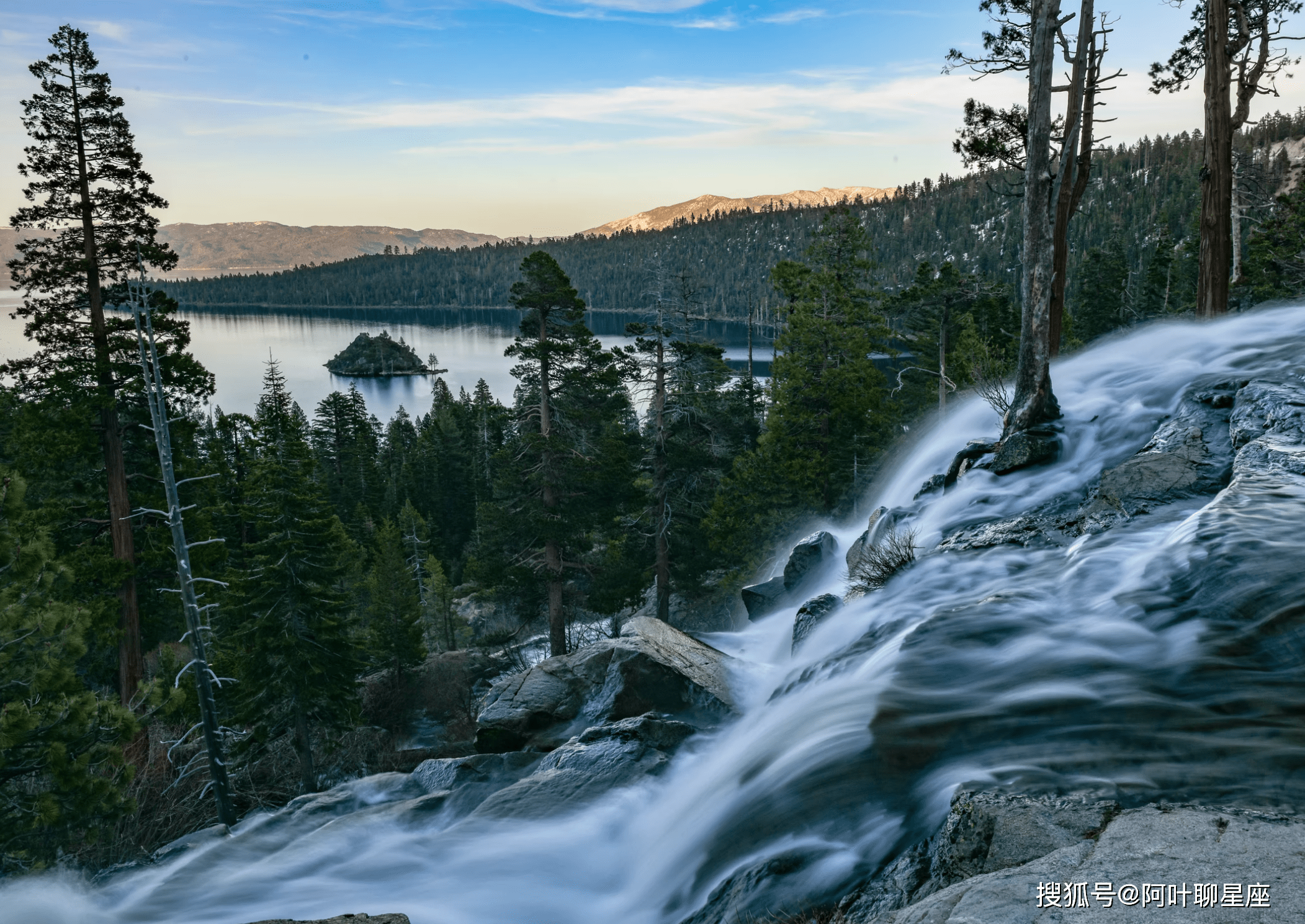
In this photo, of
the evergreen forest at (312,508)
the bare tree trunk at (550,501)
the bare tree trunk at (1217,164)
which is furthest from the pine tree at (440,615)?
the bare tree trunk at (1217,164)

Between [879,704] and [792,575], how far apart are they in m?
8.44

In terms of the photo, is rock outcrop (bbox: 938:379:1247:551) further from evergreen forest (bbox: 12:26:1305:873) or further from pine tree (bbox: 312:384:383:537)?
pine tree (bbox: 312:384:383:537)

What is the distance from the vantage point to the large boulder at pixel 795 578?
14.6 metres

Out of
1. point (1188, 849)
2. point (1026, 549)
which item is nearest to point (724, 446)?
point (1026, 549)

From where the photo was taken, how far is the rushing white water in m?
4.91

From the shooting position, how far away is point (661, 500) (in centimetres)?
2561

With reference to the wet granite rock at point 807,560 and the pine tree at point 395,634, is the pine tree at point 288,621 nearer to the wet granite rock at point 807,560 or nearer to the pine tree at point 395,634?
the pine tree at point 395,634

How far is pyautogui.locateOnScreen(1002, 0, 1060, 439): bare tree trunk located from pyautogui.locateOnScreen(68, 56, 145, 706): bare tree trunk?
18024 millimetres

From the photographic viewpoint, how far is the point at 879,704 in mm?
6426

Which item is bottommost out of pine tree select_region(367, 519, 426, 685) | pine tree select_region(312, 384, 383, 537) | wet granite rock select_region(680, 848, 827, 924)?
pine tree select_region(367, 519, 426, 685)

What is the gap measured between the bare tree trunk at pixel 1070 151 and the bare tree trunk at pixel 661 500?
38.2 ft

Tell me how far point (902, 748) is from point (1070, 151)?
14.1 meters

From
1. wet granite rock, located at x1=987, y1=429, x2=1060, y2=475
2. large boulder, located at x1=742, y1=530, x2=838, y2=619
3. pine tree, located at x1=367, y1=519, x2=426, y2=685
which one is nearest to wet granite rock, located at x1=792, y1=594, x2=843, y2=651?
large boulder, located at x1=742, y1=530, x2=838, y2=619

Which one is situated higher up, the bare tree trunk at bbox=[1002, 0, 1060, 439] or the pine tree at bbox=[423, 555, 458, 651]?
the bare tree trunk at bbox=[1002, 0, 1060, 439]
